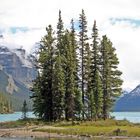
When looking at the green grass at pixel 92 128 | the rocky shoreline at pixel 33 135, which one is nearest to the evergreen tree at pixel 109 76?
the green grass at pixel 92 128

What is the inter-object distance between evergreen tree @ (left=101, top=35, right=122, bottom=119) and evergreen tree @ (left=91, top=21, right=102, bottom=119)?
4.57ft

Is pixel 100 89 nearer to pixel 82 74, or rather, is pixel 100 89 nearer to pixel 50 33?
pixel 82 74

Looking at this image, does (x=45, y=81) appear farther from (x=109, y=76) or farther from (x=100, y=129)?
(x=100, y=129)

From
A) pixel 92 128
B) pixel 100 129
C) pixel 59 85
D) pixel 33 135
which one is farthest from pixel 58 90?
pixel 33 135

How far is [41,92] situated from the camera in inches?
3755

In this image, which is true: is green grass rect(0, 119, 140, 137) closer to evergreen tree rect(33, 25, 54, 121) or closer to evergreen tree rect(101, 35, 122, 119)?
evergreen tree rect(33, 25, 54, 121)

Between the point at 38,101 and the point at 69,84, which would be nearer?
the point at 69,84

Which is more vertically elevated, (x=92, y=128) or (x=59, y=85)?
(x=59, y=85)

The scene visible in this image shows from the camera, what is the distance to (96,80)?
93438mm

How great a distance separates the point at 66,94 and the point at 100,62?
428 inches

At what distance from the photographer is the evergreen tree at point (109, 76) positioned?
316 ft

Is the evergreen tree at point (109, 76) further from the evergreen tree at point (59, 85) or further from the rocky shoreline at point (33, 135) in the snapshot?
the rocky shoreline at point (33, 135)

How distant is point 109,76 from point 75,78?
6858 millimetres

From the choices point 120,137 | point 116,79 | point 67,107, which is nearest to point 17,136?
point 120,137
